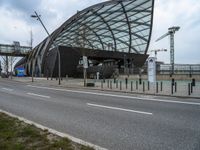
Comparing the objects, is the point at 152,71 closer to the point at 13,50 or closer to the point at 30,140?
the point at 30,140

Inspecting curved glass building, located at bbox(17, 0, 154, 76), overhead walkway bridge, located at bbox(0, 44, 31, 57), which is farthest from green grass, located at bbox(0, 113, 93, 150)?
overhead walkway bridge, located at bbox(0, 44, 31, 57)

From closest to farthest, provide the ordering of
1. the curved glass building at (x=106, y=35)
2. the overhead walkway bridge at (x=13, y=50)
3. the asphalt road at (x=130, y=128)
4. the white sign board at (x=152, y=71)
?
the asphalt road at (x=130, y=128) < the white sign board at (x=152, y=71) < the curved glass building at (x=106, y=35) < the overhead walkway bridge at (x=13, y=50)

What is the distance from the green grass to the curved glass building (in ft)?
109

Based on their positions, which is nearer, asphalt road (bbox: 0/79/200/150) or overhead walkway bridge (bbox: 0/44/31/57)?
asphalt road (bbox: 0/79/200/150)

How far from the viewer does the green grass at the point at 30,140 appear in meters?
4.52

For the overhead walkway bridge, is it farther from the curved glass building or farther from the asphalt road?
the asphalt road

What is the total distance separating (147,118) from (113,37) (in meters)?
63.5

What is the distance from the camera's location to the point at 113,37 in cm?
6962

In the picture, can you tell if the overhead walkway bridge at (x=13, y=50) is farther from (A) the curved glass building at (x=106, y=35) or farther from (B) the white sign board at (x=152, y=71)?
(B) the white sign board at (x=152, y=71)

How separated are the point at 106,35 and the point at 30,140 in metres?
65.3

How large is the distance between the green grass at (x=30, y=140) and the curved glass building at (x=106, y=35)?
33.1 m

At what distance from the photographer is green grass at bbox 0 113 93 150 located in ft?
14.8

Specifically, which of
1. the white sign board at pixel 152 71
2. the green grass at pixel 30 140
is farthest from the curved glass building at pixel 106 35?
the green grass at pixel 30 140

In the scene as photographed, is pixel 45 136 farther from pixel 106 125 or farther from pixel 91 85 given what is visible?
pixel 91 85
